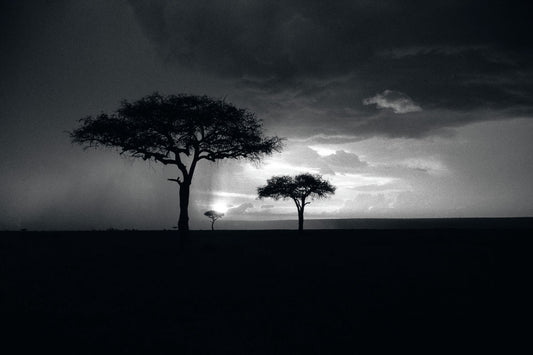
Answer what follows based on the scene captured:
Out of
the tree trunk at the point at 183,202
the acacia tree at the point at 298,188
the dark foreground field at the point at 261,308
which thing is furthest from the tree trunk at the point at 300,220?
the dark foreground field at the point at 261,308

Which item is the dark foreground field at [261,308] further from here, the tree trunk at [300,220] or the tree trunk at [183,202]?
the tree trunk at [300,220]

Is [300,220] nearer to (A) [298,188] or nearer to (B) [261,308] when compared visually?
(A) [298,188]

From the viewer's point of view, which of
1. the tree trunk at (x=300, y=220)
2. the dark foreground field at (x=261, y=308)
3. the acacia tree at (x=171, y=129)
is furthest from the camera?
the tree trunk at (x=300, y=220)

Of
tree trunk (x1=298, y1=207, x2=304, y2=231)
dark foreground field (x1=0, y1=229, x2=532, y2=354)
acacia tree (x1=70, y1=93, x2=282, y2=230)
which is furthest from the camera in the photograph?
tree trunk (x1=298, y1=207, x2=304, y2=231)

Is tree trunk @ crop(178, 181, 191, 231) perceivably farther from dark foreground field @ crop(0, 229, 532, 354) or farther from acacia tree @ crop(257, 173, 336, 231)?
acacia tree @ crop(257, 173, 336, 231)

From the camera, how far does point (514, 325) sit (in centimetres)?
830

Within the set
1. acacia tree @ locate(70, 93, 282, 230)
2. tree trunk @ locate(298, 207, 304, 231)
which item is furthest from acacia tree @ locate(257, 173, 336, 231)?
acacia tree @ locate(70, 93, 282, 230)

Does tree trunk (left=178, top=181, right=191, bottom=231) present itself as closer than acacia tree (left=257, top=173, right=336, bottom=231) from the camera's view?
Yes

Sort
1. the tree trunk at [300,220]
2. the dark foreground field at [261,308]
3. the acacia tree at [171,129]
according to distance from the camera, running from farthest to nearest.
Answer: the tree trunk at [300,220] < the acacia tree at [171,129] < the dark foreground field at [261,308]

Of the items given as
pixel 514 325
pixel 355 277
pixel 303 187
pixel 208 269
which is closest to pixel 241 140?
pixel 208 269

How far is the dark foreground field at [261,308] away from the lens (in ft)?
23.6

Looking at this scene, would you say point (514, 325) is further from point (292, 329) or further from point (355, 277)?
point (355, 277)

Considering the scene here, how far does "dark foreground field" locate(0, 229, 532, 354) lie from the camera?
283 inches

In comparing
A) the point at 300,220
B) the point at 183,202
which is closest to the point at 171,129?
the point at 183,202
